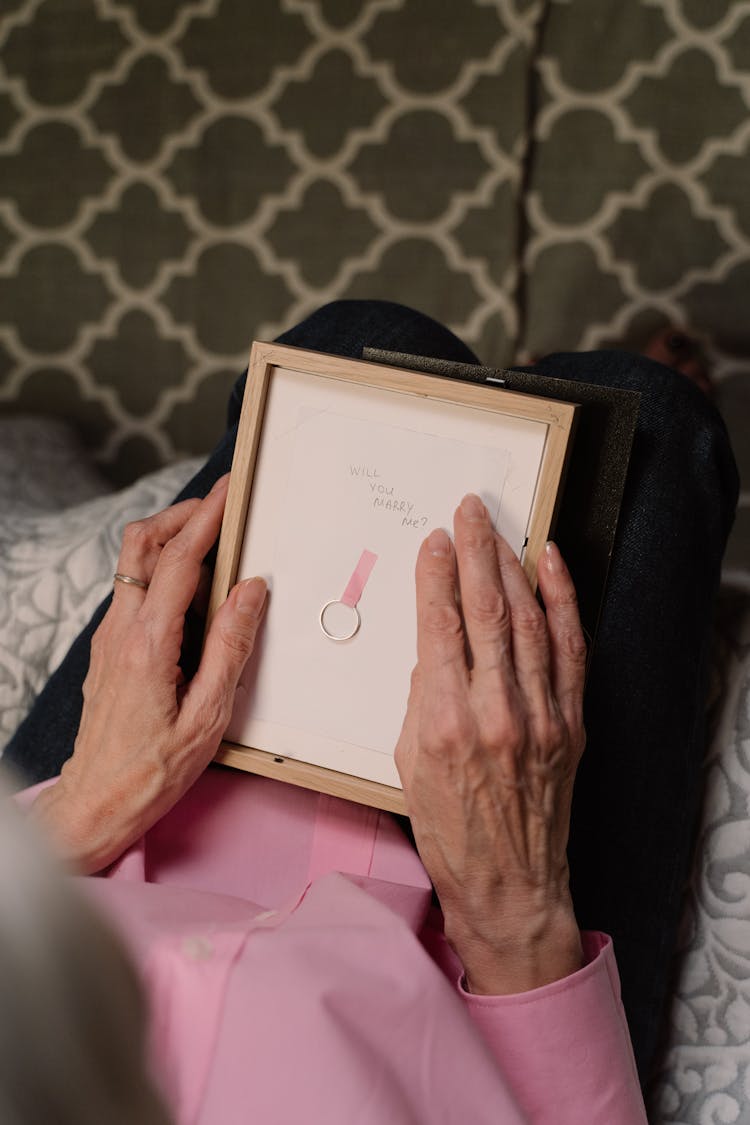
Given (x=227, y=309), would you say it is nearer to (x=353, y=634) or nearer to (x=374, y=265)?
(x=374, y=265)

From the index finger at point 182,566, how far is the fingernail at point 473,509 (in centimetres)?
19

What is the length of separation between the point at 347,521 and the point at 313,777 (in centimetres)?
18

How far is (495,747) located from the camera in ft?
2.00

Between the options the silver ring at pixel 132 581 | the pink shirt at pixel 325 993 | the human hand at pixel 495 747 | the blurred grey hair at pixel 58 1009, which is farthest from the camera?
the silver ring at pixel 132 581

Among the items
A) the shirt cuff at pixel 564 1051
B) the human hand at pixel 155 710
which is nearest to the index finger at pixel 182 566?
the human hand at pixel 155 710

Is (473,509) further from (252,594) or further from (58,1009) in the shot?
(58,1009)

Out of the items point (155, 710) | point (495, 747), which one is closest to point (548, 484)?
point (495, 747)

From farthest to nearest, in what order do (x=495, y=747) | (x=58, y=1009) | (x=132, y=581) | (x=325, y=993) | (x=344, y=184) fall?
(x=344, y=184), (x=132, y=581), (x=495, y=747), (x=325, y=993), (x=58, y=1009)

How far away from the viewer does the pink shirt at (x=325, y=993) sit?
48 centimetres

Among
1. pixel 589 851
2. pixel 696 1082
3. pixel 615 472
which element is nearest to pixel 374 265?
pixel 615 472

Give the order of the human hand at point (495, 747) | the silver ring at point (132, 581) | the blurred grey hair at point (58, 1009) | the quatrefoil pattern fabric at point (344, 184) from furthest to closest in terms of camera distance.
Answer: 1. the quatrefoil pattern fabric at point (344, 184)
2. the silver ring at point (132, 581)
3. the human hand at point (495, 747)
4. the blurred grey hair at point (58, 1009)

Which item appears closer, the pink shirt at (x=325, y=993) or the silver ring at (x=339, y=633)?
the pink shirt at (x=325, y=993)

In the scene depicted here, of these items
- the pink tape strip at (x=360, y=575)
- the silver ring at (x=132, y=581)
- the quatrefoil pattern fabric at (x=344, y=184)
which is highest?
the quatrefoil pattern fabric at (x=344, y=184)

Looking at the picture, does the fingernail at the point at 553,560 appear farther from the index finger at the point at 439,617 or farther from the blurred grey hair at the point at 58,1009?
the blurred grey hair at the point at 58,1009
